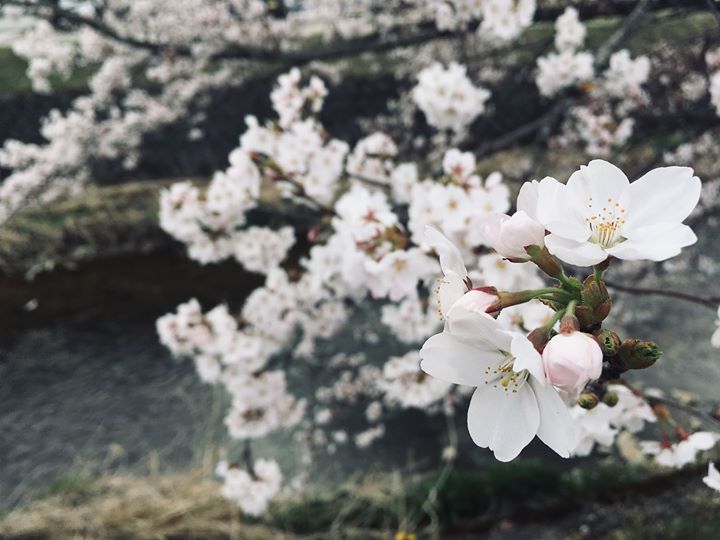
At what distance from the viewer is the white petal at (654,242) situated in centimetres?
54

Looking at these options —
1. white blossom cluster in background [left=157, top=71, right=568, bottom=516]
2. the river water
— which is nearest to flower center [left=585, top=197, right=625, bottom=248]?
white blossom cluster in background [left=157, top=71, right=568, bottom=516]

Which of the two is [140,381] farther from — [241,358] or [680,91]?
[680,91]

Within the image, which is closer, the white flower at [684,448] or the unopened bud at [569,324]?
the unopened bud at [569,324]

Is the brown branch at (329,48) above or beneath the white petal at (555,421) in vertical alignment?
above

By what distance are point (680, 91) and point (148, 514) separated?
4.22 metres

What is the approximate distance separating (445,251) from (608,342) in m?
0.20

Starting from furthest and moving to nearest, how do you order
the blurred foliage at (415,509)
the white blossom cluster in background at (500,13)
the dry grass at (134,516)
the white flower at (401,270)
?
the dry grass at (134,516)
the white blossom cluster in background at (500,13)
the blurred foliage at (415,509)
the white flower at (401,270)

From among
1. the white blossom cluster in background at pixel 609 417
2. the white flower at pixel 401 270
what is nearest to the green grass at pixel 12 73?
the white flower at pixel 401 270

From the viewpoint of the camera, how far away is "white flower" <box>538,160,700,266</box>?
55cm

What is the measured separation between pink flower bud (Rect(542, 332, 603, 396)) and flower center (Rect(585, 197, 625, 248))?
0.46 feet

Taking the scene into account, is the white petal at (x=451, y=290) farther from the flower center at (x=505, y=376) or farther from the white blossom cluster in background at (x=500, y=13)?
the white blossom cluster in background at (x=500, y=13)

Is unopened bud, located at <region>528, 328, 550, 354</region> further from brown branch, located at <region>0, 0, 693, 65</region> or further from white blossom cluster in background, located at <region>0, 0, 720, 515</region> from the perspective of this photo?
brown branch, located at <region>0, 0, 693, 65</region>

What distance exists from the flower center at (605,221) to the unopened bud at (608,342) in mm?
100

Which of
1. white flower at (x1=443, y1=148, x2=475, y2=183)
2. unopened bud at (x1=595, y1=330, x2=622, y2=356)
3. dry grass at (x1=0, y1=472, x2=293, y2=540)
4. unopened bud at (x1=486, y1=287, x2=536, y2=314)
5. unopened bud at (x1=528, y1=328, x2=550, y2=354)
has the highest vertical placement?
unopened bud at (x1=486, y1=287, x2=536, y2=314)
